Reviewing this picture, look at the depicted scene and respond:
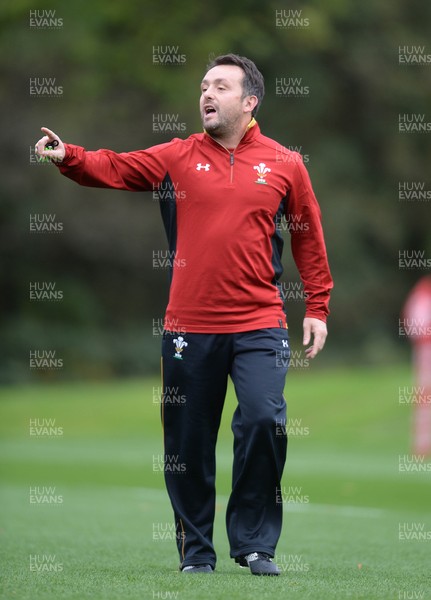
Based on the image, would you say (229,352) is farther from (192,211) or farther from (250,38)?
(250,38)

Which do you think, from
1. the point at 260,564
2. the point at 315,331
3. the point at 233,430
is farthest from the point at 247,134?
the point at 260,564

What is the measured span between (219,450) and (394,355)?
2023 cm

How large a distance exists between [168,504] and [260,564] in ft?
16.5

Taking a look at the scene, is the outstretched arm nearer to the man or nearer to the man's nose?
the man

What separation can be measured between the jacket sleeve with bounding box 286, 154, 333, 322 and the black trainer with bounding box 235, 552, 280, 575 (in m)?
1.27

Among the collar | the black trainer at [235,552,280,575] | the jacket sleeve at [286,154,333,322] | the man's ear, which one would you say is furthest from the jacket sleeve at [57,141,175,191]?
the black trainer at [235,552,280,575]

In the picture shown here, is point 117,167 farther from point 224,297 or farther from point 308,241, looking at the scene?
point 308,241

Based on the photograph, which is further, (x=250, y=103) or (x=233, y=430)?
(x=250, y=103)

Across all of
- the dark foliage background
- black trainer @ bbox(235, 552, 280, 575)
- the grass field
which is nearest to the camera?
the grass field

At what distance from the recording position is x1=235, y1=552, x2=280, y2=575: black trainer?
21.3 ft

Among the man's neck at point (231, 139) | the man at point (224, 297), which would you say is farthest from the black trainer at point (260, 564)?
the man's neck at point (231, 139)

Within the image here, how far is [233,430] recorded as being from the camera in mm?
6695

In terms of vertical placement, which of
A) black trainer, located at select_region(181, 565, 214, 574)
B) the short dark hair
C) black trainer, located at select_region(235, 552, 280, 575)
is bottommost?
black trainer, located at select_region(181, 565, 214, 574)

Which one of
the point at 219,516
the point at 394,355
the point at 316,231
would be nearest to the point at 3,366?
the point at 394,355
